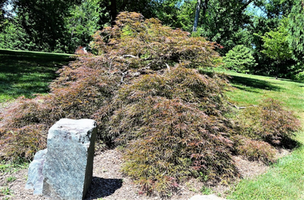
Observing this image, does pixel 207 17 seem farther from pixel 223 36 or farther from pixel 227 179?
pixel 227 179

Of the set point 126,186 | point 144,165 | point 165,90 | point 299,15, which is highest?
point 299,15

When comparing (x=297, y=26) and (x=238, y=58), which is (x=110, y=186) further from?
(x=238, y=58)

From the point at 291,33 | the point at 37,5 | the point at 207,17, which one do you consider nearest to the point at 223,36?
the point at 207,17

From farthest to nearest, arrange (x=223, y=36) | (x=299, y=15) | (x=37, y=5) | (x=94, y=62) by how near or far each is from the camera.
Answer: (x=223, y=36), (x=299, y=15), (x=37, y=5), (x=94, y=62)

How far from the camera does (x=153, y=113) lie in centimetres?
357

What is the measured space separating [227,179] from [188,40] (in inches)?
103

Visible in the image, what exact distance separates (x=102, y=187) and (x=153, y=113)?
1.25m

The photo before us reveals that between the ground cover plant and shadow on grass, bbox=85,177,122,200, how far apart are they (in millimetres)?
258

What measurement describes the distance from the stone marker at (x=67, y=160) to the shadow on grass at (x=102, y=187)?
205mm

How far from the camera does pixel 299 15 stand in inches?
480

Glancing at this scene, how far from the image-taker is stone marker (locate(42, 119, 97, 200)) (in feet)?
8.46

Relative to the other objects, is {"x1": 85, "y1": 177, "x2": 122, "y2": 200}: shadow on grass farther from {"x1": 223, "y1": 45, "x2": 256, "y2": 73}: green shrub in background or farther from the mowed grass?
{"x1": 223, "y1": 45, "x2": 256, "y2": 73}: green shrub in background

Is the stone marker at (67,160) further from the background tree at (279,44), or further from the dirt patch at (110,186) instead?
the background tree at (279,44)

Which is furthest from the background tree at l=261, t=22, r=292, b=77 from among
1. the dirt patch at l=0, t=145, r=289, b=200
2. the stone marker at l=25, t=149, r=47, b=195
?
the stone marker at l=25, t=149, r=47, b=195
